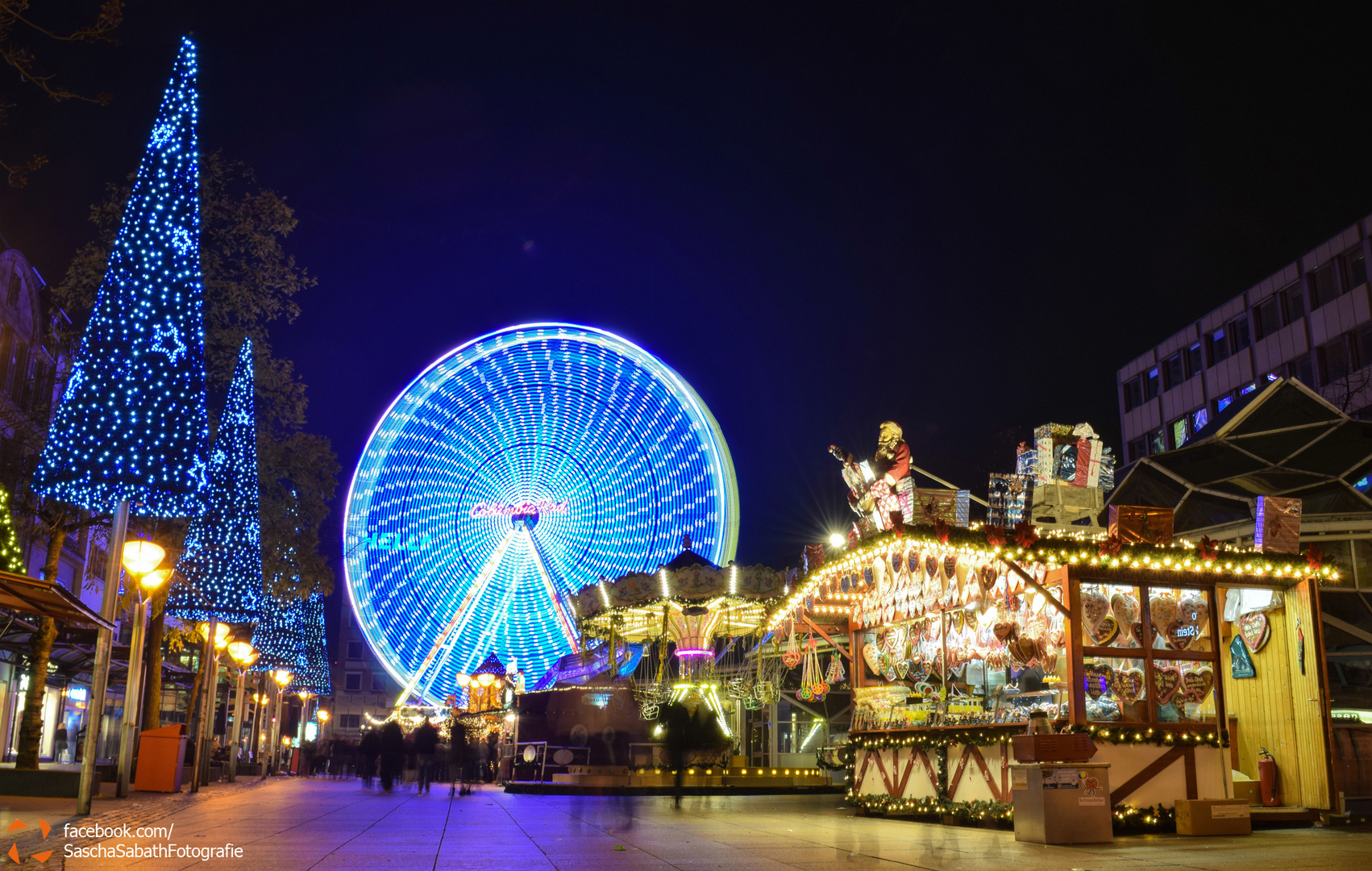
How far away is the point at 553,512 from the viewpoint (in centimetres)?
3195

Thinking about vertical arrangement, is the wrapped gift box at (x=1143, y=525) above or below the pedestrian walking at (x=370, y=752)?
above

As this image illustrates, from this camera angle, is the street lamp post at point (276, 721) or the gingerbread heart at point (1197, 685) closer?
the gingerbread heart at point (1197, 685)

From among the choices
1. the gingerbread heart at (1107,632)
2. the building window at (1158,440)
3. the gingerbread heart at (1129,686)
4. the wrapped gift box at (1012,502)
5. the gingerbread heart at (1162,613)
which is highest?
the building window at (1158,440)

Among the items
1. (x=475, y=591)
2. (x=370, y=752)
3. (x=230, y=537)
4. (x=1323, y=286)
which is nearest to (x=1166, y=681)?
(x=370, y=752)

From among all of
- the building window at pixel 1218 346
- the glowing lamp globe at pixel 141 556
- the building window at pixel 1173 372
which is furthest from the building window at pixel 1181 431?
the glowing lamp globe at pixel 141 556

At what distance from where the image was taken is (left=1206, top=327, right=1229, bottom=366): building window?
40.0m

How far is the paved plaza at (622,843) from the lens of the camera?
24.2 ft

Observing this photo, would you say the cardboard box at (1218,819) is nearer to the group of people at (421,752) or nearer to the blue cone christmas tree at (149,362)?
the group of people at (421,752)

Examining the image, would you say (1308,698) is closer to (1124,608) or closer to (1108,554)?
(1124,608)

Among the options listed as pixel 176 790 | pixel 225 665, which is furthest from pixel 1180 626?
pixel 225 665

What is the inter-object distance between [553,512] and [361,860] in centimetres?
2470

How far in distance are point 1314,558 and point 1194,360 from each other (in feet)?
105

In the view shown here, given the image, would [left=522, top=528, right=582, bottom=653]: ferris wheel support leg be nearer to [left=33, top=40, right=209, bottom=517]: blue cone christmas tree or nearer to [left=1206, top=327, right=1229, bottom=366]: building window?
[left=33, top=40, right=209, bottom=517]: blue cone christmas tree

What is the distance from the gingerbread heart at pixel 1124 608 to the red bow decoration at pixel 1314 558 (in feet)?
7.95
